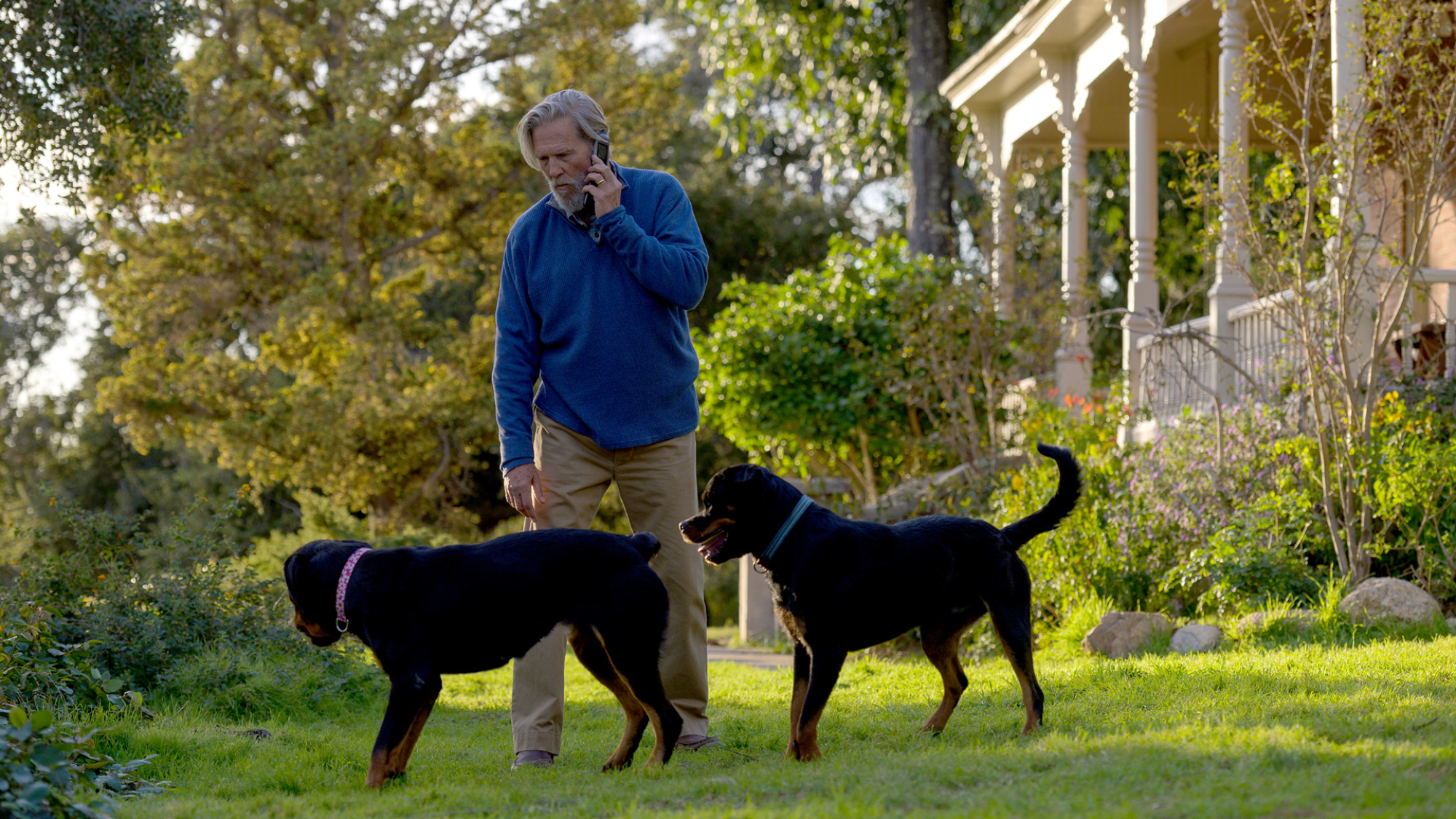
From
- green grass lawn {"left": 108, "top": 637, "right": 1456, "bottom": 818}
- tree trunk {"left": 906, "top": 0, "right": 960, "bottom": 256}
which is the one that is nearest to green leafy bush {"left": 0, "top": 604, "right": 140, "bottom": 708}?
green grass lawn {"left": 108, "top": 637, "right": 1456, "bottom": 818}

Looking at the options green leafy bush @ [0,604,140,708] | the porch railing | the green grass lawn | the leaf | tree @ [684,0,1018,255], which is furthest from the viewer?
tree @ [684,0,1018,255]

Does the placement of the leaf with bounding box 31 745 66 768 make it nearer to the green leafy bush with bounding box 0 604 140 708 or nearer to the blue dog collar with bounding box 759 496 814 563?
the green leafy bush with bounding box 0 604 140 708

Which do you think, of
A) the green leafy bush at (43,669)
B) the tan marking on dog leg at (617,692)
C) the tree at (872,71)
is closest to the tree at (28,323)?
the tree at (872,71)

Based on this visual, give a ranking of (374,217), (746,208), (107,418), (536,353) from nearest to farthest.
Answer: (536,353) → (374,217) → (746,208) → (107,418)

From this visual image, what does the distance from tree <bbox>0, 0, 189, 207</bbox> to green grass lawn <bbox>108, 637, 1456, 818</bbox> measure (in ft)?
13.6

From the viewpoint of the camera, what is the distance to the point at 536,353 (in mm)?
4652

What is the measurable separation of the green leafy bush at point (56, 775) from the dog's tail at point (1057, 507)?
9.94 ft

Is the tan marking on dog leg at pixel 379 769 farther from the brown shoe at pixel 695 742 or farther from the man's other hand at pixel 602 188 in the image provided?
the man's other hand at pixel 602 188

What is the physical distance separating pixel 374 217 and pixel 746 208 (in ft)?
21.0

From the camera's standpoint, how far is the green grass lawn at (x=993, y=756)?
3191mm

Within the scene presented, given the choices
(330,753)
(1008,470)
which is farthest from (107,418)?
(330,753)

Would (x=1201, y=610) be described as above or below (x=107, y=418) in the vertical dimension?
below

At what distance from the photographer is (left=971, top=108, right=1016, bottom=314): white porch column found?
1136 cm

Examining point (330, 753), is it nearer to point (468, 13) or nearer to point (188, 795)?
point (188, 795)
